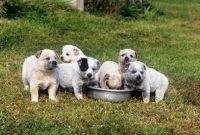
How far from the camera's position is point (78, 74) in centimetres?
635

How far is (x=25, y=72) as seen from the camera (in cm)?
665

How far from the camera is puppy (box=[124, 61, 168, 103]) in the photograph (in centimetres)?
616

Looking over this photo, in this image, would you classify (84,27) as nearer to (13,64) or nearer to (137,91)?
(13,64)

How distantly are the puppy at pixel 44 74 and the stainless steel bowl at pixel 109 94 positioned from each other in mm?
507

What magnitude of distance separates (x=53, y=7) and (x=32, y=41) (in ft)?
7.72

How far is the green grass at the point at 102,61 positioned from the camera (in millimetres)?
5416

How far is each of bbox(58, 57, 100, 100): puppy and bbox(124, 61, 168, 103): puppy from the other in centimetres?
46

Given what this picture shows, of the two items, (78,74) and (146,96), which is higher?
(78,74)

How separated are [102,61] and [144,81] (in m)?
2.69

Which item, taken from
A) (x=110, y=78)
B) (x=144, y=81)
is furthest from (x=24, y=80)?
(x=144, y=81)

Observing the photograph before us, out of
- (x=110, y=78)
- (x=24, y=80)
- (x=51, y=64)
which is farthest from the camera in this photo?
(x=24, y=80)

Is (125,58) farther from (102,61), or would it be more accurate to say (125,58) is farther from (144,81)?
(102,61)

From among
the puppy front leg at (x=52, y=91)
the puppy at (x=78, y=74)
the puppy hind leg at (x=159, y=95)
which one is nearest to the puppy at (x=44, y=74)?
the puppy front leg at (x=52, y=91)

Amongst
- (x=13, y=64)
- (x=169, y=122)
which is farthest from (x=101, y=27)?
(x=169, y=122)
